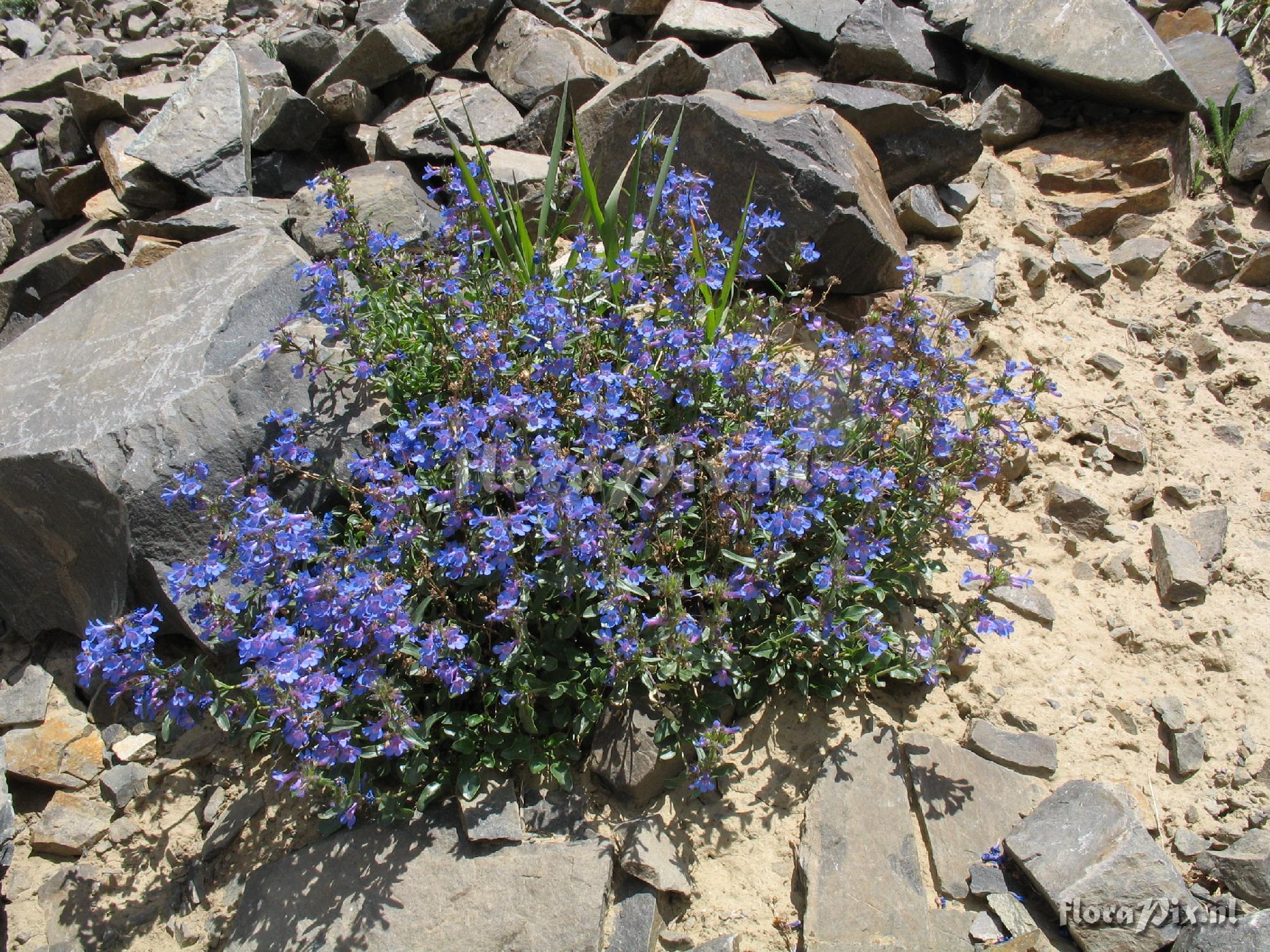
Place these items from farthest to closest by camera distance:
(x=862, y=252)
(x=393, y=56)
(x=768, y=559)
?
(x=393, y=56) → (x=862, y=252) → (x=768, y=559)

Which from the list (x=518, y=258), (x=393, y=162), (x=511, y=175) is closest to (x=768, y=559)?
(x=518, y=258)

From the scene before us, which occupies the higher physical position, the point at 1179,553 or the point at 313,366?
the point at 313,366

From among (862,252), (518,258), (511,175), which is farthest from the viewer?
(511,175)

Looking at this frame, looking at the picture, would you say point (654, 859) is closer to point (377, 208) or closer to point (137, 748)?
point (137, 748)

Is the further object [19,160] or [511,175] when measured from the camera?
[19,160]

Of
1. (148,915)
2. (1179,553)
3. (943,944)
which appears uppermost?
(1179,553)

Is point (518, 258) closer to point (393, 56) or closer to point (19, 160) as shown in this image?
point (393, 56)

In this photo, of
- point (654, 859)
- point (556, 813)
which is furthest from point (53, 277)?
point (654, 859)
